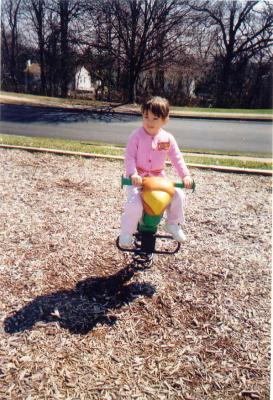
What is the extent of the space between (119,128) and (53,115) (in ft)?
14.8

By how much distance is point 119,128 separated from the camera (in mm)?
13977

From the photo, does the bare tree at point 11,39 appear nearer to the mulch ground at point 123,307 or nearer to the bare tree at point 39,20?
the bare tree at point 39,20

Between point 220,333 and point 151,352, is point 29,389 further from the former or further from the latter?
point 220,333

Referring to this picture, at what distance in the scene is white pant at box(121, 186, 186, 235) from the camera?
2.68 meters

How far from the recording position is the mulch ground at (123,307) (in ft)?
7.89

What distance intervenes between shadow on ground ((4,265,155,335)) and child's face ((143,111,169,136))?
1.55 m

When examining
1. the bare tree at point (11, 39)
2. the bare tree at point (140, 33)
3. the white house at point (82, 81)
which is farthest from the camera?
the white house at point (82, 81)

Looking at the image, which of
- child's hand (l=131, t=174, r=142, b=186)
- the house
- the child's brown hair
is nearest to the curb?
the child's brown hair

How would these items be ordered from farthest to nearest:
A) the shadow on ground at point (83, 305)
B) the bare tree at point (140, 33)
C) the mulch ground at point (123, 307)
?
1. the bare tree at point (140, 33)
2. the shadow on ground at point (83, 305)
3. the mulch ground at point (123, 307)

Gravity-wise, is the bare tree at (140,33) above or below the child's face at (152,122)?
above

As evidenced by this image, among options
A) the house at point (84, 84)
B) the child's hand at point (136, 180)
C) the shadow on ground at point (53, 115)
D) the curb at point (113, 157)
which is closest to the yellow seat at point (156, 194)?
the child's hand at point (136, 180)

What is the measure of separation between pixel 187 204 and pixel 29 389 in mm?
3571

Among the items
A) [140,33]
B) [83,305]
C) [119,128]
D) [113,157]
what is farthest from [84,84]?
[83,305]

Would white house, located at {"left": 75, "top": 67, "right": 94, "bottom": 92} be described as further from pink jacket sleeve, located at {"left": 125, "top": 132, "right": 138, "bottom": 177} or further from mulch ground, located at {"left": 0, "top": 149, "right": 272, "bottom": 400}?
pink jacket sleeve, located at {"left": 125, "top": 132, "right": 138, "bottom": 177}
